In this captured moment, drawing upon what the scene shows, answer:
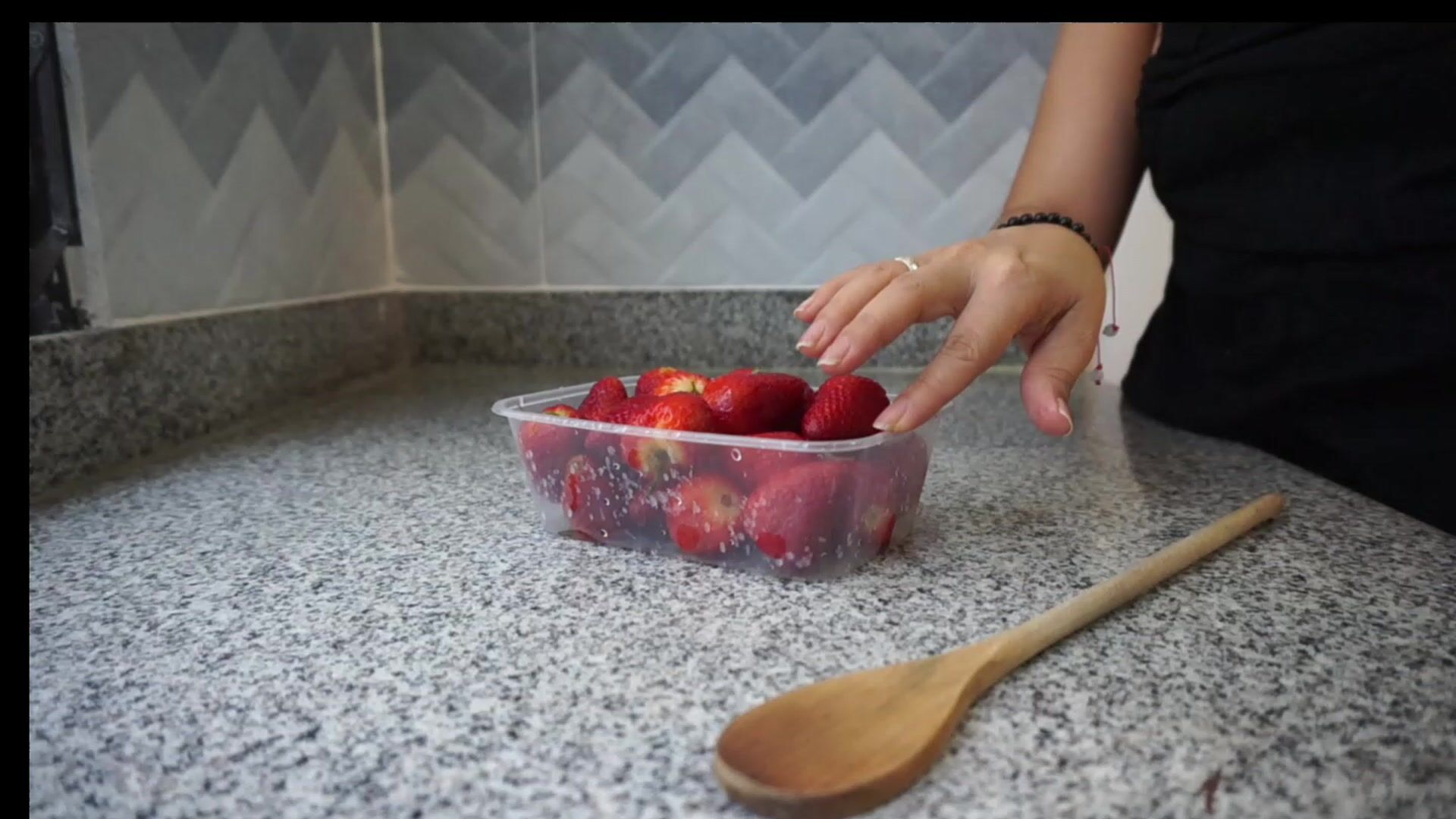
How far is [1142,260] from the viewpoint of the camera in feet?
3.93

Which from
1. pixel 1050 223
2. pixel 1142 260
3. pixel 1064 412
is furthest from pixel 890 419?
pixel 1142 260

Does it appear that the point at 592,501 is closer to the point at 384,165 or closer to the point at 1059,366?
the point at 1059,366

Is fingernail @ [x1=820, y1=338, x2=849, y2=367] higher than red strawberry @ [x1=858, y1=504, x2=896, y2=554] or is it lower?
higher

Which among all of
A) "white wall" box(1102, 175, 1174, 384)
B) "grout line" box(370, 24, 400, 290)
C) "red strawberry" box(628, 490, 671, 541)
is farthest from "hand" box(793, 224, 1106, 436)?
"grout line" box(370, 24, 400, 290)

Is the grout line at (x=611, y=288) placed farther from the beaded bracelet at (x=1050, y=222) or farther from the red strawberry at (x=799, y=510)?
the red strawberry at (x=799, y=510)

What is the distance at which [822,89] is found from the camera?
1096 millimetres

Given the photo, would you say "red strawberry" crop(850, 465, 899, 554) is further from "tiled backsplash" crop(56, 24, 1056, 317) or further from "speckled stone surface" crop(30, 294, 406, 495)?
"tiled backsplash" crop(56, 24, 1056, 317)

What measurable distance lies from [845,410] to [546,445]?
0.56 ft

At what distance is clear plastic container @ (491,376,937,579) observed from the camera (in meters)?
0.45

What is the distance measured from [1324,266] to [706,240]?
2.19 ft

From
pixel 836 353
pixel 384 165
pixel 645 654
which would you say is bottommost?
pixel 645 654

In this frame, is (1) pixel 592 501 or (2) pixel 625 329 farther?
(2) pixel 625 329

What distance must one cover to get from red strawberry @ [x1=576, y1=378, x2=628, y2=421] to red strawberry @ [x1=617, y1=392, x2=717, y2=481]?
1.2 inches

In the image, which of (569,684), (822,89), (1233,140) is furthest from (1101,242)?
(569,684)
